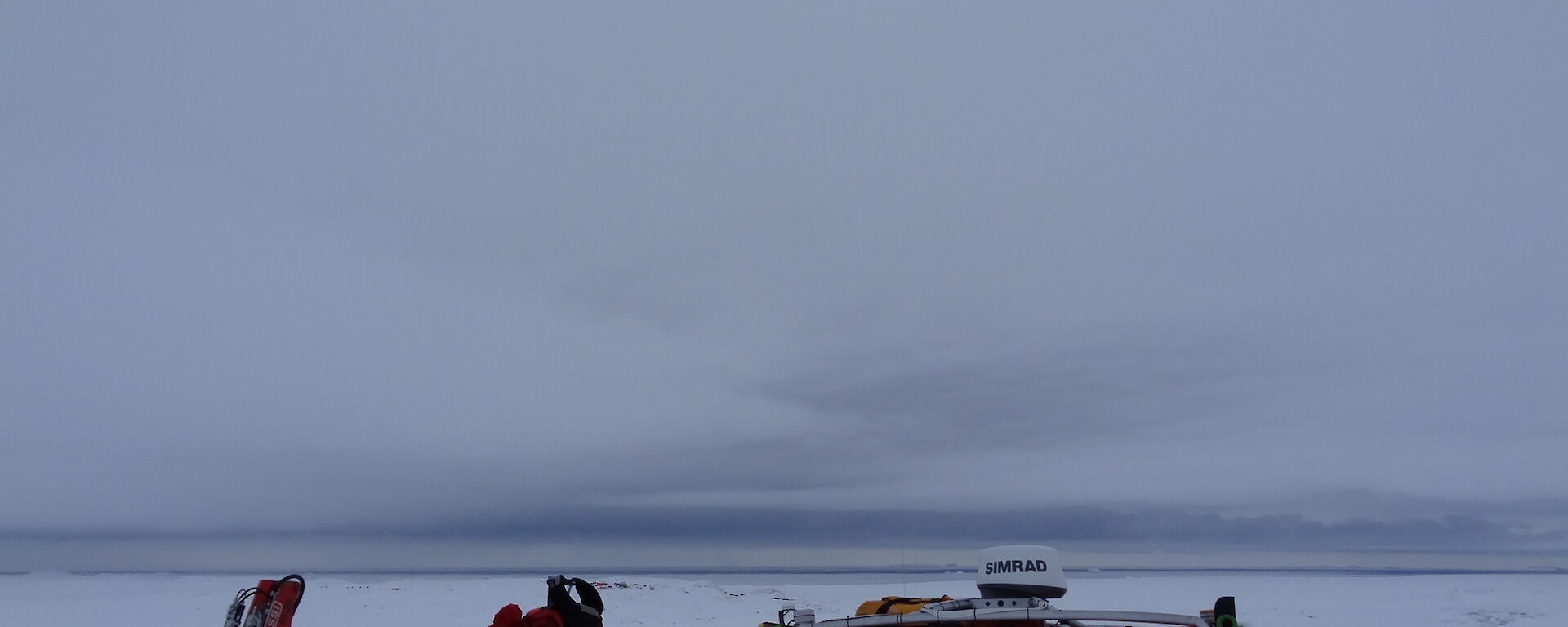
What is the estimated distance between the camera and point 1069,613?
6004mm

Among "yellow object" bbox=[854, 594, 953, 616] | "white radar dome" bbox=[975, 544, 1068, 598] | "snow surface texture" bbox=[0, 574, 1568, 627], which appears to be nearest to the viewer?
"white radar dome" bbox=[975, 544, 1068, 598]

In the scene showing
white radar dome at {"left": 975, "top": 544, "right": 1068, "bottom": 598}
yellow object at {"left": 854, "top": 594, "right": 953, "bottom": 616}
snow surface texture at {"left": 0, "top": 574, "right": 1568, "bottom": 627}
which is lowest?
snow surface texture at {"left": 0, "top": 574, "right": 1568, "bottom": 627}

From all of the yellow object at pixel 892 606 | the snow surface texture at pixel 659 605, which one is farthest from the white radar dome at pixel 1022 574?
the snow surface texture at pixel 659 605

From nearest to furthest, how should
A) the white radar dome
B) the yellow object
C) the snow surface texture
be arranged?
the white radar dome < the yellow object < the snow surface texture

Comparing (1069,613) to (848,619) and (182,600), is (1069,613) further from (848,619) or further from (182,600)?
(182,600)

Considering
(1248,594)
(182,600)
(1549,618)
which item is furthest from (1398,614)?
(182,600)

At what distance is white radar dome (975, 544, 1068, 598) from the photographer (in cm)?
630

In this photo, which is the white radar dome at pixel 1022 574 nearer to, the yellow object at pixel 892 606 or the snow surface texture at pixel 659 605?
the yellow object at pixel 892 606

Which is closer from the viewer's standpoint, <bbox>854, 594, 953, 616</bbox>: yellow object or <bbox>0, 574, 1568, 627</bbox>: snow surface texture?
<bbox>854, 594, 953, 616</bbox>: yellow object

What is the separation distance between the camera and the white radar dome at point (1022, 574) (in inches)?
248

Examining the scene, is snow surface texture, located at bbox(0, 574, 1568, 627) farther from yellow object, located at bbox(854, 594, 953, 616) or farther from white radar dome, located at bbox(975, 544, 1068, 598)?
white radar dome, located at bbox(975, 544, 1068, 598)

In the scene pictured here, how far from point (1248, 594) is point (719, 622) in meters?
30.9

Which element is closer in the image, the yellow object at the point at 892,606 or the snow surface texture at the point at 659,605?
the yellow object at the point at 892,606

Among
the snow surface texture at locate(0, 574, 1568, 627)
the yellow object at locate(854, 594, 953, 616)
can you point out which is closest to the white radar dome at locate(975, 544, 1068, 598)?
the yellow object at locate(854, 594, 953, 616)
